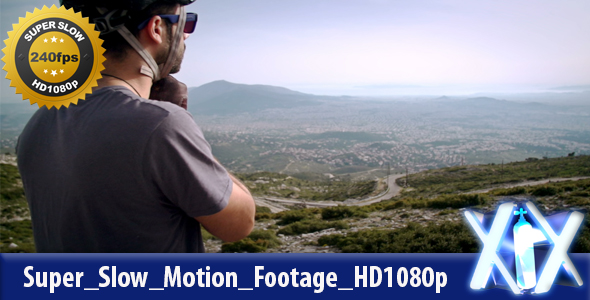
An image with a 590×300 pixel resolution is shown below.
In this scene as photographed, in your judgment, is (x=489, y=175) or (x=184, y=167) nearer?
(x=184, y=167)

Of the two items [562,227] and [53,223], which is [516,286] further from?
[53,223]

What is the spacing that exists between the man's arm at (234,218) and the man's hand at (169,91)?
55 cm

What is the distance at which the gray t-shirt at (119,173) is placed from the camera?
3.86 feet

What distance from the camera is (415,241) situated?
7875mm

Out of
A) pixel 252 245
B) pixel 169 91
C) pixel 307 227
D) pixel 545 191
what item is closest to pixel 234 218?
pixel 169 91

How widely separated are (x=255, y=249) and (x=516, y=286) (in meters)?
6.54

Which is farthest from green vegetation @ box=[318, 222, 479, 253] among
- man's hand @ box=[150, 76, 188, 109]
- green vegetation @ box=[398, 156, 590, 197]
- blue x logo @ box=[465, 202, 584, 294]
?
green vegetation @ box=[398, 156, 590, 197]

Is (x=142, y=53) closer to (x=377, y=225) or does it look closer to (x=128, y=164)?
(x=128, y=164)

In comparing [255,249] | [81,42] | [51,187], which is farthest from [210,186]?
[255,249]

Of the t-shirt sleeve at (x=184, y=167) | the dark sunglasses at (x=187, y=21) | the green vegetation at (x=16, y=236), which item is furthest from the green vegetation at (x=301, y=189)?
the t-shirt sleeve at (x=184, y=167)

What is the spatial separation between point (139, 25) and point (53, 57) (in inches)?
25.7

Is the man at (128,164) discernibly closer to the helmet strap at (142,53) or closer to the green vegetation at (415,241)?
the helmet strap at (142,53)

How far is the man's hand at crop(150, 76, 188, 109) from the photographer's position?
66.0 inches

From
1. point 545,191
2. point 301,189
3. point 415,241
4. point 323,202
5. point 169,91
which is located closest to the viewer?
point 169,91
